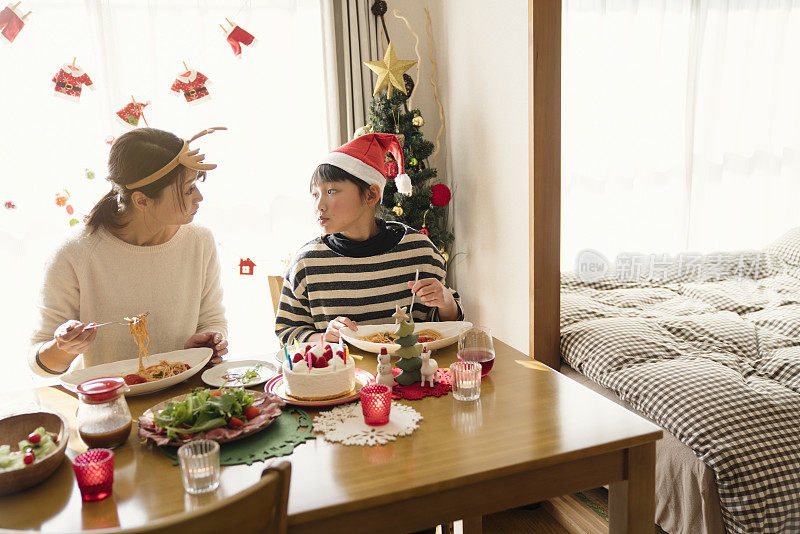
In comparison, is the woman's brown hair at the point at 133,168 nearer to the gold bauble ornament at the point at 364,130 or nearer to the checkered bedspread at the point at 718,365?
the gold bauble ornament at the point at 364,130

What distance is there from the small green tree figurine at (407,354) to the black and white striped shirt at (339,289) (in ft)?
1.79

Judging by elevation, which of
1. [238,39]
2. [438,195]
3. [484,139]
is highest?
[238,39]

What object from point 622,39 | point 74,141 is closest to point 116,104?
point 74,141

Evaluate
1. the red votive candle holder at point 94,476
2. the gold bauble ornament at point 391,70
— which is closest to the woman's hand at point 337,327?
the red votive candle holder at point 94,476

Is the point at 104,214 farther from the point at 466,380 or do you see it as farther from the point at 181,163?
the point at 466,380

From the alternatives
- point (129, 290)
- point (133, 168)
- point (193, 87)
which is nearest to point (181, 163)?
point (133, 168)

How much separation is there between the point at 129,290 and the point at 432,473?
4.02 feet

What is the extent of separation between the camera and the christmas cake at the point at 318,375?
1233mm

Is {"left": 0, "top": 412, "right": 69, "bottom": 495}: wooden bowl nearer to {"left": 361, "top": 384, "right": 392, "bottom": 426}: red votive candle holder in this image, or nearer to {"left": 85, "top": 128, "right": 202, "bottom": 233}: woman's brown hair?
{"left": 361, "top": 384, "right": 392, "bottom": 426}: red votive candle holder

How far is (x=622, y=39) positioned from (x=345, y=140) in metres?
1.65

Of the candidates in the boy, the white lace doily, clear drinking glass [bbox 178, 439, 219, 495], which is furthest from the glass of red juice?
clear drinking glass [bbox 178, 439, 219, 495]

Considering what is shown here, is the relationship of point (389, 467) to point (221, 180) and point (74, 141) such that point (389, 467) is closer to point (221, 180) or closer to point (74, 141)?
point (221, 180)

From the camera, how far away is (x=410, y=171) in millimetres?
3221

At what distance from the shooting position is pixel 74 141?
311cm
